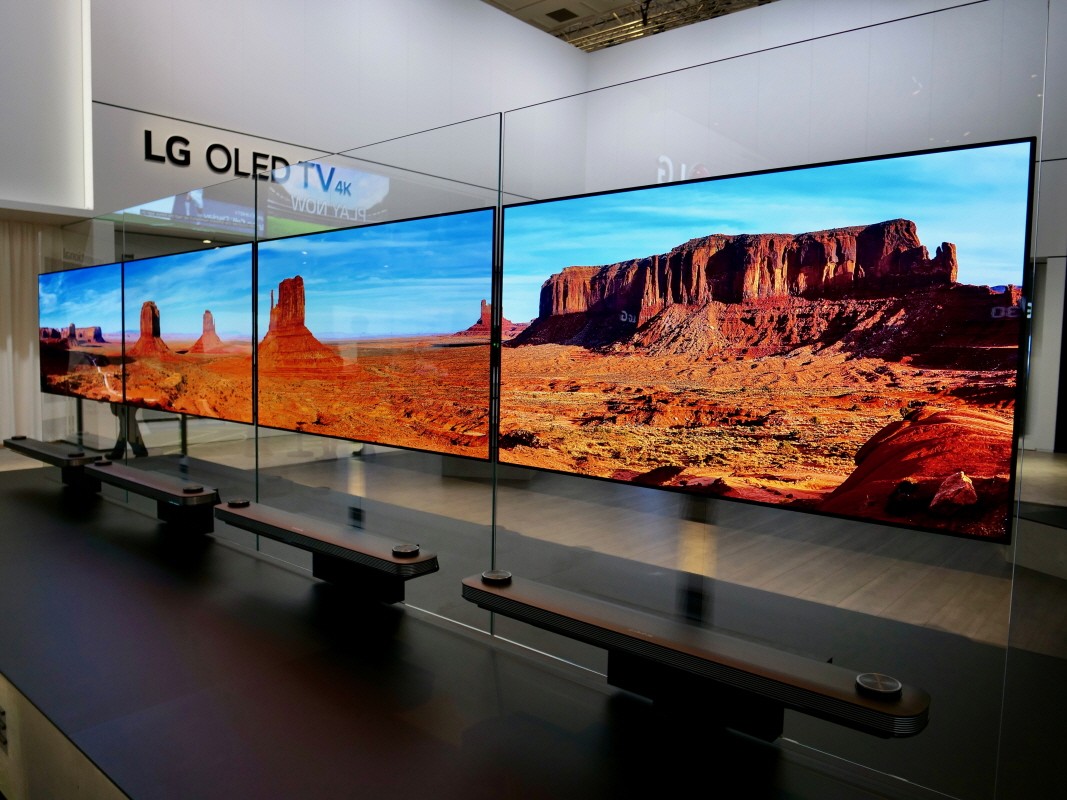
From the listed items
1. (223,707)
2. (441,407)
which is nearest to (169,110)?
(441,407)

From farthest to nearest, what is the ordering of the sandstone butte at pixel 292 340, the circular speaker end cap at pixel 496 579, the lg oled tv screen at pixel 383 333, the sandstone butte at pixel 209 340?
1. the sandstone butte at pixel 209 340
2. the sandstone butte at pixel 292 340
3. the lg oled tv screen at pixel 383 333
4. the circular speaker end cap at pixel 496 579

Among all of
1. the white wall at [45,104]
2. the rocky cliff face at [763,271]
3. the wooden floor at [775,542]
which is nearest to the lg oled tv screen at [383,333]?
the wooden floor at [775,542]

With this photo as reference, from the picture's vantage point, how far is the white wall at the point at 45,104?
6.29m

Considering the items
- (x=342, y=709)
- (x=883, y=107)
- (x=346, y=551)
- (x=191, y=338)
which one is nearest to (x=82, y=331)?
(x=191, y=338)

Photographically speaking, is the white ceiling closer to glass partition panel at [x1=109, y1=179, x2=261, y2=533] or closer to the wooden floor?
glass partition panel at [x1=109, y1=179, x2=261, y2=533]

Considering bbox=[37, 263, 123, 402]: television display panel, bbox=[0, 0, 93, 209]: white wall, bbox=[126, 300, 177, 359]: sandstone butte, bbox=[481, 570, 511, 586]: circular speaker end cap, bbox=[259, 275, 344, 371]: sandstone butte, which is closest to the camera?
bbox=[481, 570, 511, 586]: circular speaker end cap

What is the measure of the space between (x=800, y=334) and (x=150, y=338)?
4.68m

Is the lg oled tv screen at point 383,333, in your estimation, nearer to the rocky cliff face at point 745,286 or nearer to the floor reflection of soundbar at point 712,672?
the rocky cliff face at point 745,286

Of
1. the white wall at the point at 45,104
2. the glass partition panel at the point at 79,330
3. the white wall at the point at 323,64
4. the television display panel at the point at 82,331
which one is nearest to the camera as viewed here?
the television display panel at the point at 82,331

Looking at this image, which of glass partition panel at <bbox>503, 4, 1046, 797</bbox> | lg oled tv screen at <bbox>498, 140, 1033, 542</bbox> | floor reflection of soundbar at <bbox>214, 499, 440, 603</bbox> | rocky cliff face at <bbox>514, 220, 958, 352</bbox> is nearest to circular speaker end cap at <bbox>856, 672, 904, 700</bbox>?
glass partition panel at <bbox>503, 4, 1046, 797</bbox>

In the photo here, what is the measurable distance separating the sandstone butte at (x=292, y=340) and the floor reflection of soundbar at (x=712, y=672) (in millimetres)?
1734

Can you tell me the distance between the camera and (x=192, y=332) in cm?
463

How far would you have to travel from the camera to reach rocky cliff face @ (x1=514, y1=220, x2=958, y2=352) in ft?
5.94

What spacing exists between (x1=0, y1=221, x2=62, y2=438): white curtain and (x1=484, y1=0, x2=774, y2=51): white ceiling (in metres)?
6.18
